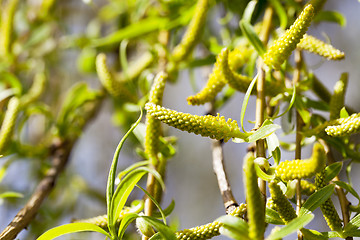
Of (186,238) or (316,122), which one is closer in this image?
(186,238)

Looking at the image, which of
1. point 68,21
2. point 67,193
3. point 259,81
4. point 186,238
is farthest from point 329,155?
point 68,21

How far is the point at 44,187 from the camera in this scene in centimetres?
74

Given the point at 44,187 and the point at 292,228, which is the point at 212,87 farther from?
the point at 44,187

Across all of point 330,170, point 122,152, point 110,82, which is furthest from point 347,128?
point 122,152

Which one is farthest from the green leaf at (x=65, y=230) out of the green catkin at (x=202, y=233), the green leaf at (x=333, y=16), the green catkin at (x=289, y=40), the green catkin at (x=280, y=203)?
the green leaf at (x=333, y=16)

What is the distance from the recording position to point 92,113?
1043mm

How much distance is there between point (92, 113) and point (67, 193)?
0.91 feet

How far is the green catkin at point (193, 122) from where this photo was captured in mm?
448

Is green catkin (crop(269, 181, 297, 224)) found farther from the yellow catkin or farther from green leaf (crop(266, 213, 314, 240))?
the yellow catkin

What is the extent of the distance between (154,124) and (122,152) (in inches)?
29.4

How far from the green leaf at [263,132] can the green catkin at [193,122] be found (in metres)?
0.03

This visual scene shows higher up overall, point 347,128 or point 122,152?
point 122,152

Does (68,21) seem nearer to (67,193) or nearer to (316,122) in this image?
(67,193)

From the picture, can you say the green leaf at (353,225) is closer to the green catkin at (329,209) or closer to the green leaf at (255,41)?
the green catkin at (329,209)
